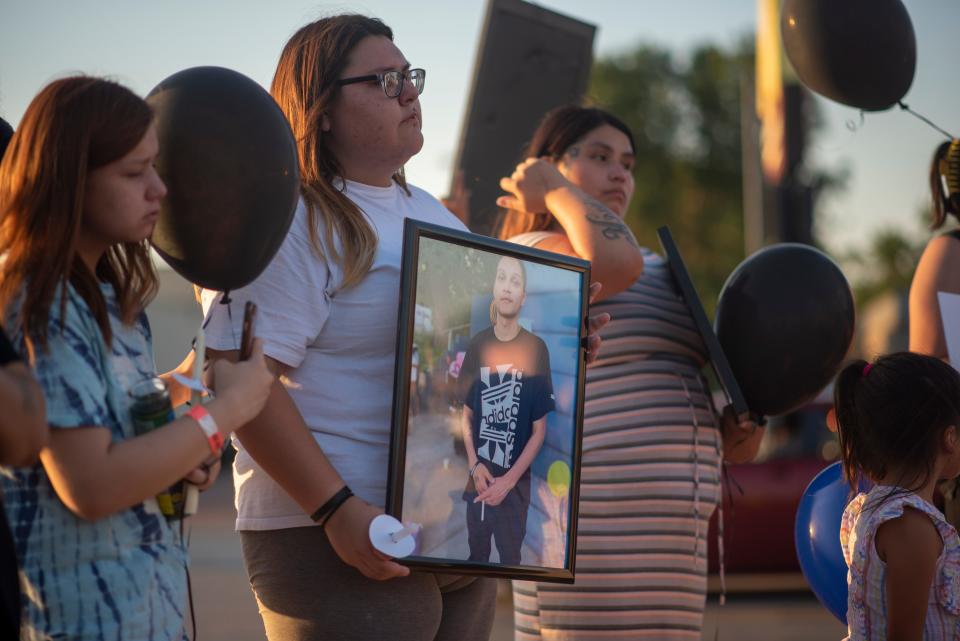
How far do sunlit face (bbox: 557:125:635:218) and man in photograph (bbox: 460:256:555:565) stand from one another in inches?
44.7

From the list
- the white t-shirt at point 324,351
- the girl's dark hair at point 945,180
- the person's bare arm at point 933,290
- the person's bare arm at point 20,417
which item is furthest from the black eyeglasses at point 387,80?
the girl's dark hair at point 945,180

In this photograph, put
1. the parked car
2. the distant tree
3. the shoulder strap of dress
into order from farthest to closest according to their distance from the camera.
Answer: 1. the distant tree
2. the parked car
3. the shoulder strap of dress

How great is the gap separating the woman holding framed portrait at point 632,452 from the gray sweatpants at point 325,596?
2.89 ft

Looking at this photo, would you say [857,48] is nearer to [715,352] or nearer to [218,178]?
[715,352]

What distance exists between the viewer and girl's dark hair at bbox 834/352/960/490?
103 inches

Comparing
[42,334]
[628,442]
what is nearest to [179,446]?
[42,334]

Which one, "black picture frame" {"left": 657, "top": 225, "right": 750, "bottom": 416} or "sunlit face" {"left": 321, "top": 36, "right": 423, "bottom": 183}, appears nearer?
"sunlit face" {"left": 321, "top": 36, "right": 423, "bottom": 183}

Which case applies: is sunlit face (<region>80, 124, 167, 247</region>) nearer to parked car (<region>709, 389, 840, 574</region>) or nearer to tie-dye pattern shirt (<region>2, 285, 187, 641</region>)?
tie-dye pattern shirt (<region>2, 285, 187, 641</region>)

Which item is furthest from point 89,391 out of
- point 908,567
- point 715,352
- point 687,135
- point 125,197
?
point 687,135

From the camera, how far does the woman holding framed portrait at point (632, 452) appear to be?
10.4 ft

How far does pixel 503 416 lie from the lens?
2463 mm

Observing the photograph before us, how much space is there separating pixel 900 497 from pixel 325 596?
1.29 meters

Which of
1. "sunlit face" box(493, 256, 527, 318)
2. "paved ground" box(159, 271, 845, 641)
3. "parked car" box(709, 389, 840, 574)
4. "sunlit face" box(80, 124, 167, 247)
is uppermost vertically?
"sunlit face" box(80, 124, 167, 247)

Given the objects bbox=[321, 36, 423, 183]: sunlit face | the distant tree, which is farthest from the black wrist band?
the distant tree
